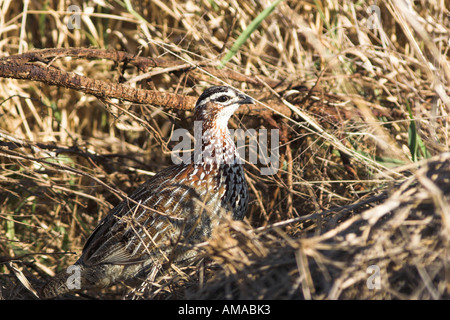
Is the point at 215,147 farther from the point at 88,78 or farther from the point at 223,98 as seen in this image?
the point at 88,78

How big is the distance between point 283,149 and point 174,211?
1208 millimetres

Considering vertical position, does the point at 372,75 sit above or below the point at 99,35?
below

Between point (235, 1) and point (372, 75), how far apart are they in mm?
1509

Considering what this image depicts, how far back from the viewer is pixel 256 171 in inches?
172

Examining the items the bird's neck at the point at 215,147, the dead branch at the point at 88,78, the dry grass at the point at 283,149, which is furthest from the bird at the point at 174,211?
the dead branch at the point at 88,78

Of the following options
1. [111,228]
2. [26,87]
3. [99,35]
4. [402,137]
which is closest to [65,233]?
[111,228]

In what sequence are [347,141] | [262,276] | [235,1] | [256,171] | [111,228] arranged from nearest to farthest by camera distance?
[262,276] → [111,228] → [347,141] → [256,171] → [235,1]

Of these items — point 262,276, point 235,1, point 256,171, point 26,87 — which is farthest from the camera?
point 26,87

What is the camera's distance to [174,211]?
351 centimetres

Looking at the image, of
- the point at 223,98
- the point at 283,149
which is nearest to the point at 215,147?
the point at 223,98

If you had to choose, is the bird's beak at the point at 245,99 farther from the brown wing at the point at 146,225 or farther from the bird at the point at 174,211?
the brown wing at the point at 146,225

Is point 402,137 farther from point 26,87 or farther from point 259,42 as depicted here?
point 26,87

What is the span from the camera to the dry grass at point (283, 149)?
2.23 metres

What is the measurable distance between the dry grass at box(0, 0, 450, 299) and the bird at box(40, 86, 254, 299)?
0.66 feet
